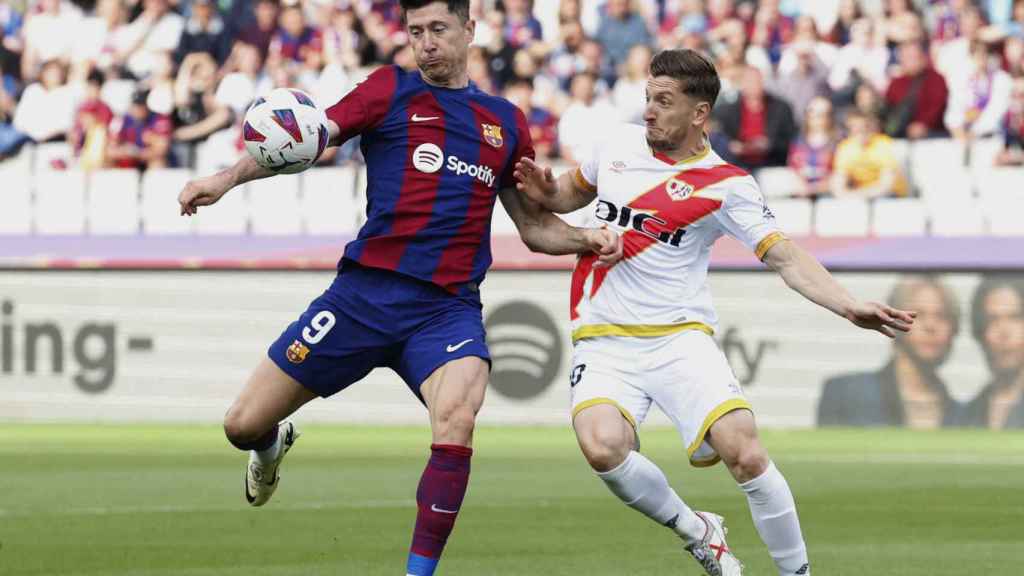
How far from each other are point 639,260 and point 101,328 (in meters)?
11.7

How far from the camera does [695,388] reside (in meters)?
7.75

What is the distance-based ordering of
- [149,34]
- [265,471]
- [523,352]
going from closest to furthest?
[265,471] < [523,352] < [149,34]

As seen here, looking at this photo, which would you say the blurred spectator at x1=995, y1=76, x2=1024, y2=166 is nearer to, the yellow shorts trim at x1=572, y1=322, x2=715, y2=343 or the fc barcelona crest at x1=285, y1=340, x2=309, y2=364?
the yellow shorts trim at x1=572, y1=322, x2=715, y2=343

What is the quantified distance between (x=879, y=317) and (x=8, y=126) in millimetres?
16524

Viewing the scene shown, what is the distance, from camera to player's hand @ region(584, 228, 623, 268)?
782 cm

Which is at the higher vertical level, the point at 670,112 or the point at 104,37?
the point at 670,112

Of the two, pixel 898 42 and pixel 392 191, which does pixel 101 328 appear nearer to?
pixel 898 42

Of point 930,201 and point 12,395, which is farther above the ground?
point 930,201

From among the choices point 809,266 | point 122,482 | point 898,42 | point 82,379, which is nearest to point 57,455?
point 122,482

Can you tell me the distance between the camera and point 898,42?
2036cm

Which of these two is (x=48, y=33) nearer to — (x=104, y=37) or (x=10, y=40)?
(x=10, y=40)

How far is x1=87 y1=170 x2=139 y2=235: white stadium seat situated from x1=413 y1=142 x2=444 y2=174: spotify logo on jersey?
13.1 meters

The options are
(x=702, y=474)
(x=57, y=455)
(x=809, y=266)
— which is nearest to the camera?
(x=809, y=266)

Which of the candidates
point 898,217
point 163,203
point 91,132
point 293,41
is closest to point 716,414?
point 898,217
